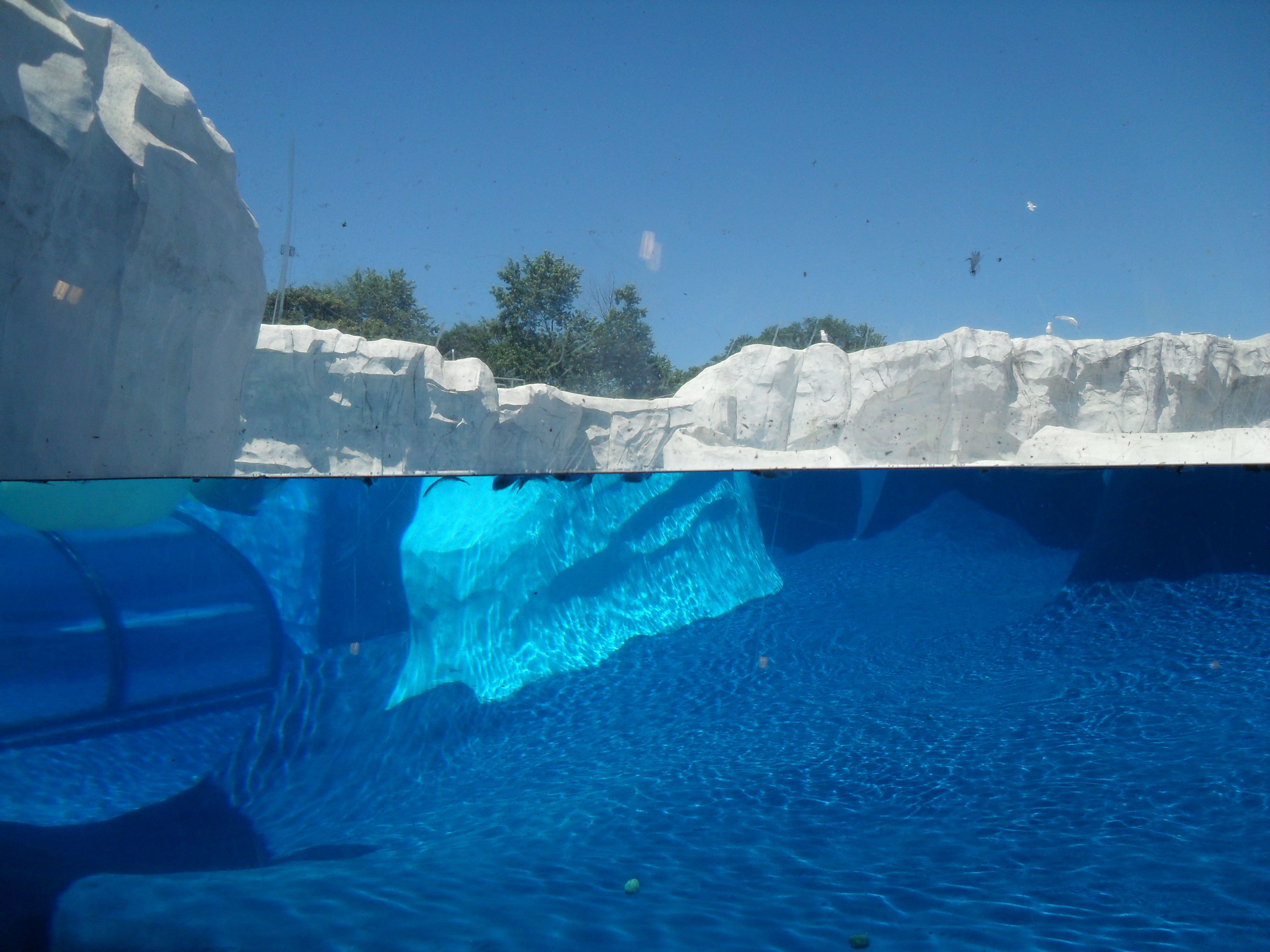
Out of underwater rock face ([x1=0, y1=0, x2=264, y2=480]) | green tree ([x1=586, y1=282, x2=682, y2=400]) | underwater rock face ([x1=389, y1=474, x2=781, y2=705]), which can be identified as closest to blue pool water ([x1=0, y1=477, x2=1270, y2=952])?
underwater rock face ([x1=389, y1=474, x2=781, y2=705])

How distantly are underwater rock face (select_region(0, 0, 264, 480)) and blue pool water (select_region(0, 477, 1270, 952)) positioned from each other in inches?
107

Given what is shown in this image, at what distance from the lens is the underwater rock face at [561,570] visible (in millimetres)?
2965

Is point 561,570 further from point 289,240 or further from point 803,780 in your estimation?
point 289,240

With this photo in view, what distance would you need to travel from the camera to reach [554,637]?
3143mm

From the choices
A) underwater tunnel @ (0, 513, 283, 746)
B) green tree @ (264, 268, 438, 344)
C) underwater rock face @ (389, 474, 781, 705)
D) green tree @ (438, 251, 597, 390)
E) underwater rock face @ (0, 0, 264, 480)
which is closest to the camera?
underwater tunnel @ (0, 513, 283, 746)

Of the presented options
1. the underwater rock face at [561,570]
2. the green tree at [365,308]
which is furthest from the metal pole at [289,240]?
the underwater rock face at [561,570]

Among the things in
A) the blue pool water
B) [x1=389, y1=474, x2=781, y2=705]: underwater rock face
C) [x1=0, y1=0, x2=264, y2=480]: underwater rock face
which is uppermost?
[x1=0, y1=0, x2=264, y2=480]: underwater rock face

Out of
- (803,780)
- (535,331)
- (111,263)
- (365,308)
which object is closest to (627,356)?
(535,331)

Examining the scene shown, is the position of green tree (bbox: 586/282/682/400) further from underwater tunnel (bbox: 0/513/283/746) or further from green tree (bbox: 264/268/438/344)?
underwater tunnel (bbox: 0/513/283/746)

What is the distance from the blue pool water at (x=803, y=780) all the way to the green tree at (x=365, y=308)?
23.8 ft

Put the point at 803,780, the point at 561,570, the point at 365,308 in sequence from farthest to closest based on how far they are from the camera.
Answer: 1. the point at 365,308
2. the point at 561,570
3. the point at 803,780

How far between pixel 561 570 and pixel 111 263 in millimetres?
4353

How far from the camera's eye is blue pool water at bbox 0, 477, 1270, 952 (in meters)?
1.75

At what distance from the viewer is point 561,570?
10.9ft
